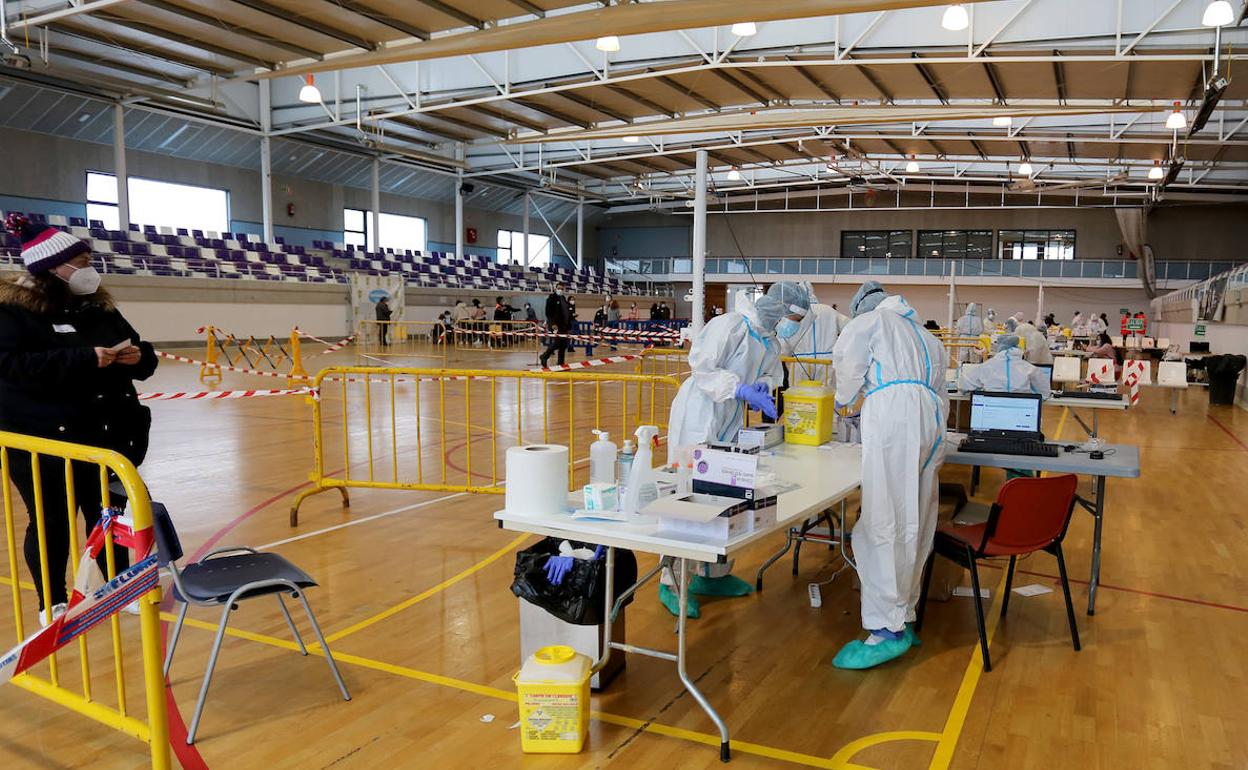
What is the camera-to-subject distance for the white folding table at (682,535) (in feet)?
9.23

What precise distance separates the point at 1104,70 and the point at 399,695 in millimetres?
15768

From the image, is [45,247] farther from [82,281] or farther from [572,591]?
[572,591]

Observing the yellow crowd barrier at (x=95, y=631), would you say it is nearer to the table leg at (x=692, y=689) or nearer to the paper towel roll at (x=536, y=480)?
the paper towel roll at (x=536, y=480)

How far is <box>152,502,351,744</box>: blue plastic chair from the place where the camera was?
297 cm

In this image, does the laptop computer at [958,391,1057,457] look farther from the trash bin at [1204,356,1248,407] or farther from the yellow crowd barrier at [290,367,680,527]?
the trash bin at [1204,356,1248,407]

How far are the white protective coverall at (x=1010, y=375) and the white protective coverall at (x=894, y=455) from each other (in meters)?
3.45

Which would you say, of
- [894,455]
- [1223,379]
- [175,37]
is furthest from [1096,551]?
[175,37]

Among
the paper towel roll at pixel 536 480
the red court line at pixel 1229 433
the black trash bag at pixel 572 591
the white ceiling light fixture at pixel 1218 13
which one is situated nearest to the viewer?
the paper towel roll at pixel 536 480

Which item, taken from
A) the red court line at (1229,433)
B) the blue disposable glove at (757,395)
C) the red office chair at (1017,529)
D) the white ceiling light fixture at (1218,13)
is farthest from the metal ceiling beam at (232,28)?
the red court line at (1229,433)

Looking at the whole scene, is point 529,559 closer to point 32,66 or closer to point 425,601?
point 425,601

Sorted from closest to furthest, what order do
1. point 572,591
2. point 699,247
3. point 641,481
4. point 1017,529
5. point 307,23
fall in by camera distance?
point 641,481 → point 572,591 → point 1017,529 → point 307,23 → point 699,247

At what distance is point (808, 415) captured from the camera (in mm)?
4465

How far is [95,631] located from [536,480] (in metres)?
2.46

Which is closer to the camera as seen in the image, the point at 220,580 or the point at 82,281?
the point at 220,580
